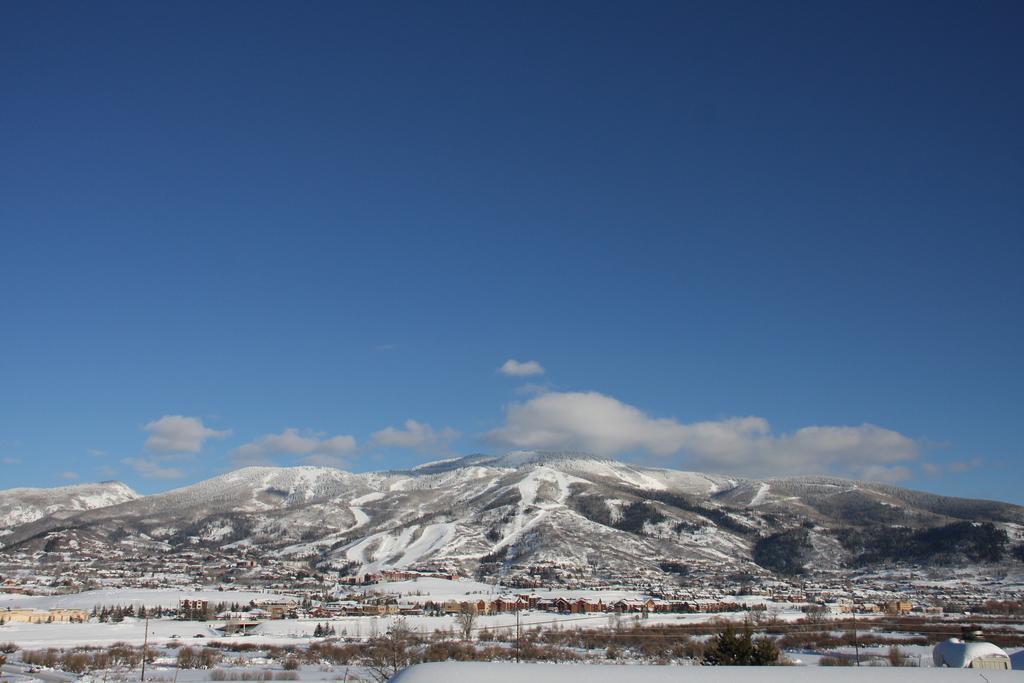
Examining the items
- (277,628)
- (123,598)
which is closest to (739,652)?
(277,628)

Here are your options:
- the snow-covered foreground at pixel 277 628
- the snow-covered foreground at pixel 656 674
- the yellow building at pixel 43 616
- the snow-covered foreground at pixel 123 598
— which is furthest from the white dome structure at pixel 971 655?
the snow-covered foreground at pixel 123 598

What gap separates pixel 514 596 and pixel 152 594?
257ft

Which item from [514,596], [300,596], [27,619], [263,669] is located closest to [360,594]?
[300,596]

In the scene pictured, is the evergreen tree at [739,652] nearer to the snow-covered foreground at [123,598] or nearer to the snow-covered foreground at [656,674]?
the snow-covered foreground at [656,674]

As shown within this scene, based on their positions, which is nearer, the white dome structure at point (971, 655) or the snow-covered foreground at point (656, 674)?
the snow-covered foreground at point (656, 674)

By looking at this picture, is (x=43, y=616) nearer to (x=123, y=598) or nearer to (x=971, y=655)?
(x=123, y=598)

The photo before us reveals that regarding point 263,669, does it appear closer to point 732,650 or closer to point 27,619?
point 732,650

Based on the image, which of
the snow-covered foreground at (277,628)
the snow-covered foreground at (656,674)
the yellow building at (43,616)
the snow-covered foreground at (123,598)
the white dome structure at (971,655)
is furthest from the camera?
the snow-covered foreground at (123,598)

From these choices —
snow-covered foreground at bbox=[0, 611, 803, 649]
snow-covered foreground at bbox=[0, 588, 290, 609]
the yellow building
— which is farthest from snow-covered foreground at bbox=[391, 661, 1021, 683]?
snow-covered foreground at bbox=[0, 588, 290, 609]

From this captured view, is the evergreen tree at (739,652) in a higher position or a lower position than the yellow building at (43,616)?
higher

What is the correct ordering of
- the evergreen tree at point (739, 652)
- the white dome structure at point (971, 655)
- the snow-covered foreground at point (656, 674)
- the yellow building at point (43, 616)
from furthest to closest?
the yellow building at point (43, 616), the white dome structure at point (971, 655), the evergreen tree at point (739, 652), the snow-covered foreground at point (656, 674)

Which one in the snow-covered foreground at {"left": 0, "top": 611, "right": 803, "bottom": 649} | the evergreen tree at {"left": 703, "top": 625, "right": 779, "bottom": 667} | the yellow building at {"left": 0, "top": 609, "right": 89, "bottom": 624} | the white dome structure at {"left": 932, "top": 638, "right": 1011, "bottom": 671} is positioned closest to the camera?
the evergreen tree at {"left": 703, "top": 625, "right": 779, "bottom": 667}

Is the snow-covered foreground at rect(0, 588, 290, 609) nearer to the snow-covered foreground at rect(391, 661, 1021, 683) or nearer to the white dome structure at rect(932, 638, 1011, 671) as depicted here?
the white dome structure at rect(932, 638, 1011, 671)

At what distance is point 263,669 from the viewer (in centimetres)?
6444
